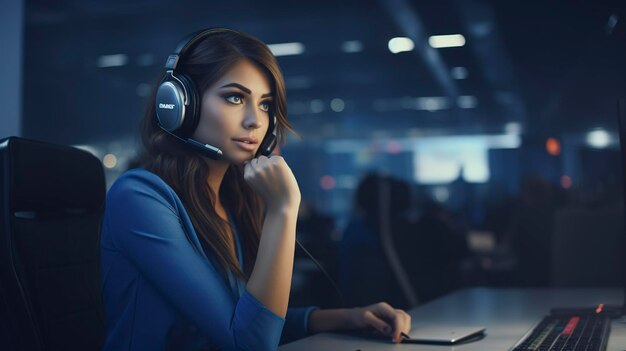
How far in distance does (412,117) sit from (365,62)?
1.20 meters

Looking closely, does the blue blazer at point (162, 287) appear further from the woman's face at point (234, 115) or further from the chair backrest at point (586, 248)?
the chair backrest at point (586, 248)

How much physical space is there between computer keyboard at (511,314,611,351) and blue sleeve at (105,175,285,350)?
1.58 ft

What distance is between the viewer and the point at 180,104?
3.80 feet

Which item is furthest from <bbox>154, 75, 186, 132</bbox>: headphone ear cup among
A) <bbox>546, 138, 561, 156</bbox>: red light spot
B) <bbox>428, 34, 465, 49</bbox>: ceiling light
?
<bbox>546, 138, 561, 156</bbox>: red light spot

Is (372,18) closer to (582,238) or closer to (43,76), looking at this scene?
(43,76)

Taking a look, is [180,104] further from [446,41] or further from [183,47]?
[446,41]

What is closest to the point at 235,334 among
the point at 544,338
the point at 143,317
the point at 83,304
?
the point at 143,317

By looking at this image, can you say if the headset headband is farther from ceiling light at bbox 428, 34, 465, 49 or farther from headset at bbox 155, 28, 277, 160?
ceiling light at bbox 428, 34, 465, 49

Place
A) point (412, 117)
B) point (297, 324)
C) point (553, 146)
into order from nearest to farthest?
point (297, 324)
point (553, 146)
point (412, 117)

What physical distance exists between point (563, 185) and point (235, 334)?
21.2ft

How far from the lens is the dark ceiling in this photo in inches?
203

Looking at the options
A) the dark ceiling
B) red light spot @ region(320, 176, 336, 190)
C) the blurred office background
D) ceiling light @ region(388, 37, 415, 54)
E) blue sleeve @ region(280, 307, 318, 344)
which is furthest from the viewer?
red light spot @ region(320, 176, 336, 190)

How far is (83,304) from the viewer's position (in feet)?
4.21

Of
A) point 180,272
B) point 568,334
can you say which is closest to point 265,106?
point 180,272
